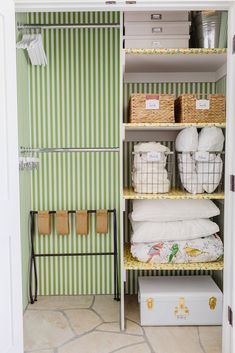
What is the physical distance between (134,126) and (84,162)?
95 cm

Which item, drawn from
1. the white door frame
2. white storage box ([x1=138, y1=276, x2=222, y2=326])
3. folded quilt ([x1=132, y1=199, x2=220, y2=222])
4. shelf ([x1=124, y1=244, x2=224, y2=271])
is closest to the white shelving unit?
shelf ([x1=124, y1=244, x2=224, y2=271])

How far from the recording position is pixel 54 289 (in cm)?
385

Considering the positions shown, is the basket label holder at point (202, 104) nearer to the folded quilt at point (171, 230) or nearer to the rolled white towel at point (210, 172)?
the rolled white towel at point (210, 172)

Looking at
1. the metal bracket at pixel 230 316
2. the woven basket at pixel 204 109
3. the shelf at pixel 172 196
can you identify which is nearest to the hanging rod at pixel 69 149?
the shelf at pixel 172 196

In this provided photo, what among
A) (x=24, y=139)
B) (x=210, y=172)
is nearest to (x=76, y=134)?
(x=24, y=139)

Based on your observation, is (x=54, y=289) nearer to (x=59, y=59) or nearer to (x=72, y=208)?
(x=72, y=208)

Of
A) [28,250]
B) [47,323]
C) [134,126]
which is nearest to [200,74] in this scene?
[134,126]

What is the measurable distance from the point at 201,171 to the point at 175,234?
0.52 m

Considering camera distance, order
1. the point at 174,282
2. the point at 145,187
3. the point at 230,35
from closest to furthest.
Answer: the point at 230,35
the point at 145,187
the point at 174,282

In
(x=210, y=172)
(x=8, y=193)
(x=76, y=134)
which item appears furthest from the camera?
(x=76, y=134)

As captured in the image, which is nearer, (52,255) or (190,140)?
(190,140)

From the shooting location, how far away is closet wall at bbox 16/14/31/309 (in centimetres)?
340

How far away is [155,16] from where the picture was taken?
2.93m

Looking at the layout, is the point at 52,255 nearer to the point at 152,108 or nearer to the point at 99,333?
the point at 99,333
